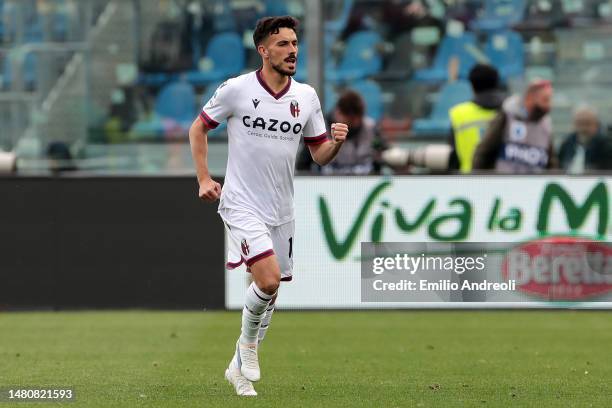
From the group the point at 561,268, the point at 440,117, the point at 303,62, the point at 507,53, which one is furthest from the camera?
the point at 507,53

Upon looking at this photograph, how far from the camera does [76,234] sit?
1278cm

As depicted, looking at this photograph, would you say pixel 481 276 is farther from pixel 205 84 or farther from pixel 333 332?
pixel 205 84

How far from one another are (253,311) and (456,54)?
9.64m

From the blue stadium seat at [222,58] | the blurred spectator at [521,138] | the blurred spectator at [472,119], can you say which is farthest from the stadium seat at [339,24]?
the blurred spectator at [521,138]

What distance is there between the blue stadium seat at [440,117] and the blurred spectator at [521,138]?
3.08 m

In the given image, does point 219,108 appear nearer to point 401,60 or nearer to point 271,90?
point 271,90

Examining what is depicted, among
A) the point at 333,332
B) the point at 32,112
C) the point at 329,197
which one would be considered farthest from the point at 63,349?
the point at 32,112

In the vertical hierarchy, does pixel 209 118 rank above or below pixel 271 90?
below

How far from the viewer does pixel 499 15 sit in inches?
Answer: 644

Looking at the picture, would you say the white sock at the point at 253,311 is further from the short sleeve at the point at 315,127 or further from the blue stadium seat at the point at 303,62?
the blue stadium seat at the point at 303,62

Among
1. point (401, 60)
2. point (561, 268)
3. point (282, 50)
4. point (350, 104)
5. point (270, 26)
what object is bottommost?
point (561, 268)

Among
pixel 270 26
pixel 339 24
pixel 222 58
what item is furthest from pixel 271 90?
pixel 339 24

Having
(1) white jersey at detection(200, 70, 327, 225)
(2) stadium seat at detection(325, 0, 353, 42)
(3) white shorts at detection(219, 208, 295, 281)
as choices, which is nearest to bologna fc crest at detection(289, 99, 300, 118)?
(1) white jersey at detection(200, 70, 327, 225)

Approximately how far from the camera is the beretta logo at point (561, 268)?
37.9 ft
